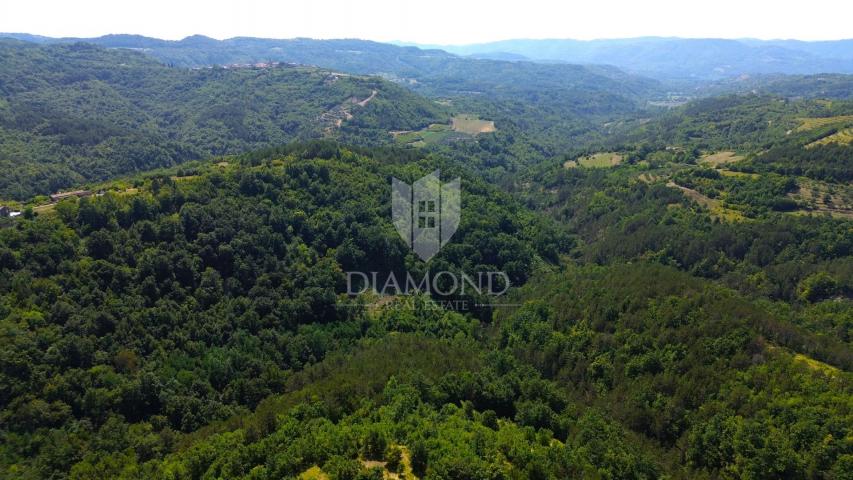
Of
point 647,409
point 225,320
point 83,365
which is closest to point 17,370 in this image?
point 83,365

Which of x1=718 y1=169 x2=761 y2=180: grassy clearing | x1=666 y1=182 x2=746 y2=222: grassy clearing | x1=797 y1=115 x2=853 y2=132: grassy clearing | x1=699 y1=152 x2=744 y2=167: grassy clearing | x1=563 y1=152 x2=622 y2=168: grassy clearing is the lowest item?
x1=666 y1=182 x2=746 y2=222: grassy clearing

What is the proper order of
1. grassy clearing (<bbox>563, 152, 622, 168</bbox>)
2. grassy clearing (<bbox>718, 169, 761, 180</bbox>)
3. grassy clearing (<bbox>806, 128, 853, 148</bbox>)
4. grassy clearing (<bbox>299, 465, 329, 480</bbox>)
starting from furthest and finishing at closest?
grassy clearing (<bbox>563, 152, 622, 168</bbox>)
grassy clearing (<bbox>806, 128, 853, 148</bbox>)
grassy clearing (<bbox>718, 169, 761, 180</bbox>)
grassy clearing (<bbox>299, 465, 329, 480</bbox>)

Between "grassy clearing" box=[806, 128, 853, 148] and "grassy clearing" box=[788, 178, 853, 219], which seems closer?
"grassy clearing" box=[788, 178, 853, 219]

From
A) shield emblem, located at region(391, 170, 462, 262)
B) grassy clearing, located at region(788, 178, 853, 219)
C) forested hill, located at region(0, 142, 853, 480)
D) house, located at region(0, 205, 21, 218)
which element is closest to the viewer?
forested hill, located at region(0, 142, 853, 480)

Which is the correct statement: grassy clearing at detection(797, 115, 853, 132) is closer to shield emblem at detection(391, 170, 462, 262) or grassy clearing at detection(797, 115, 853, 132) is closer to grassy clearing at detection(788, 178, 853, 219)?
grassy clearing at detection(788, 178, 853, 219)

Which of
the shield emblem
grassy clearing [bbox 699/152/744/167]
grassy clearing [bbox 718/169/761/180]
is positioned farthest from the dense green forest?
grassy clearing [bbox 699/152/744/167]

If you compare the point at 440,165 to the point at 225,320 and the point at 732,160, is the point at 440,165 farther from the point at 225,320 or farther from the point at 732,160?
the point at 732,160

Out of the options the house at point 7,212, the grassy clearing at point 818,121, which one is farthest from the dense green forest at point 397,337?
the grassy clearing at point 818,121

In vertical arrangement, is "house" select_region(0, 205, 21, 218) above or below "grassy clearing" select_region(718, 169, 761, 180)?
below
